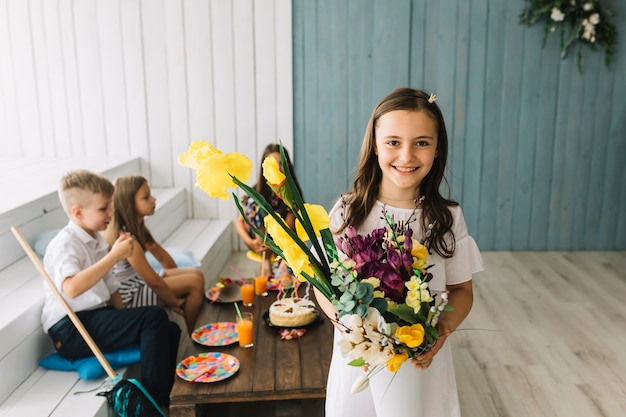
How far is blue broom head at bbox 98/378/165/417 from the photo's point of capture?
83.7 inches

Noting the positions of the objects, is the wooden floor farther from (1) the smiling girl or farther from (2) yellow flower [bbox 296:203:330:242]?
(2) yellow flower [bbox 296:203:330:242]

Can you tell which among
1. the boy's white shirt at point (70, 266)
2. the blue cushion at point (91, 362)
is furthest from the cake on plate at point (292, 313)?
the boy's white shirt at point (70, 266)

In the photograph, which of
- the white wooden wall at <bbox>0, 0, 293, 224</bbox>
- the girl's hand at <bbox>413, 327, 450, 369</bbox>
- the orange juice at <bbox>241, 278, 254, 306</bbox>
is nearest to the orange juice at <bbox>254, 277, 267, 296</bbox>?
the orange juice at <bbox>241, 278, 254, 306</bbox>

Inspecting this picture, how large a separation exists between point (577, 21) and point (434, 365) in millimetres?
3769

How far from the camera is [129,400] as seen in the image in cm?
214

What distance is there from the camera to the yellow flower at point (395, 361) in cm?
105

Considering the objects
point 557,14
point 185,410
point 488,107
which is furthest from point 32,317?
point 557,14

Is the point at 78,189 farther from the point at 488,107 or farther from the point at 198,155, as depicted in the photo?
the point at 488,107

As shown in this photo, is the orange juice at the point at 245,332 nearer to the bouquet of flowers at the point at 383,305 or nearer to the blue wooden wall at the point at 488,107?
the bouquet of flowers at the point at 383,305

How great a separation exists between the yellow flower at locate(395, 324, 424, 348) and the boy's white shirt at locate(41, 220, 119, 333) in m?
1.63

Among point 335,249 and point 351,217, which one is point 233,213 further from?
point 335,249

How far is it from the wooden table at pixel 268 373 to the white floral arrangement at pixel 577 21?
3.03 m

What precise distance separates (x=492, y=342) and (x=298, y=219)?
2.40 m

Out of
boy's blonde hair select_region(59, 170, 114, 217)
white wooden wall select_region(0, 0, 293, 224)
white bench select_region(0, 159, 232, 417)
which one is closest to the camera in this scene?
white bench select_region(0, 159, 232, 417)
